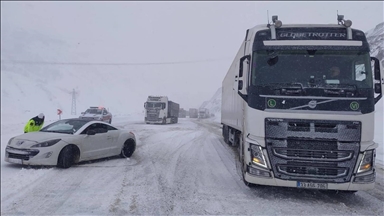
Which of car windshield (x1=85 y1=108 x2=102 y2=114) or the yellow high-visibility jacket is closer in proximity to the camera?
the yellow high-visibility jacket

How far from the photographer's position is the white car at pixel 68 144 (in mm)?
6781

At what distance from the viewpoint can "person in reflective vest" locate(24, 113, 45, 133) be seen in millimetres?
8625

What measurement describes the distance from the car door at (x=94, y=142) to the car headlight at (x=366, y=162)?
21.7ft

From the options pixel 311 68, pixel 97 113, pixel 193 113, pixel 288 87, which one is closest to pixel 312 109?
pixel 288 87

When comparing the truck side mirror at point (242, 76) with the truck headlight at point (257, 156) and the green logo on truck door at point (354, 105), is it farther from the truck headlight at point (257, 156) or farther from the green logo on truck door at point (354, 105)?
the green logo on truck door at point (354, 105)

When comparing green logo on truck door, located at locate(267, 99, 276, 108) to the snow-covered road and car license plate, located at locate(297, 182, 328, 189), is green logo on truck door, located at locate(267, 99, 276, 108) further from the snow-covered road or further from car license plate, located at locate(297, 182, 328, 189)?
the snow-covered road

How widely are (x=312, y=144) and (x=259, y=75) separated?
163 centimetres

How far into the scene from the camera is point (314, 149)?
5.08m

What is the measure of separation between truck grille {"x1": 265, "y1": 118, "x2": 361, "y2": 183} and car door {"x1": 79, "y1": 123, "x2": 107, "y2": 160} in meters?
5.14

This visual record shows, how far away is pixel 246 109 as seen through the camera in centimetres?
572

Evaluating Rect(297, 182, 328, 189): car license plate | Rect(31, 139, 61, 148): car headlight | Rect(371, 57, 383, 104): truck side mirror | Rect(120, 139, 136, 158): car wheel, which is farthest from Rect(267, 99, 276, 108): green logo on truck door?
Rect(120, 139, 136, 158): car wheel

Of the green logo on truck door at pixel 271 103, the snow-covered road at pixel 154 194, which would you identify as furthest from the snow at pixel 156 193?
the green logo on truck door at pixel 271 103

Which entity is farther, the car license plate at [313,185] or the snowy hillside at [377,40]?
the snowy hillside at [377,40]

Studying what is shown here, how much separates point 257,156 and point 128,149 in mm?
5426
